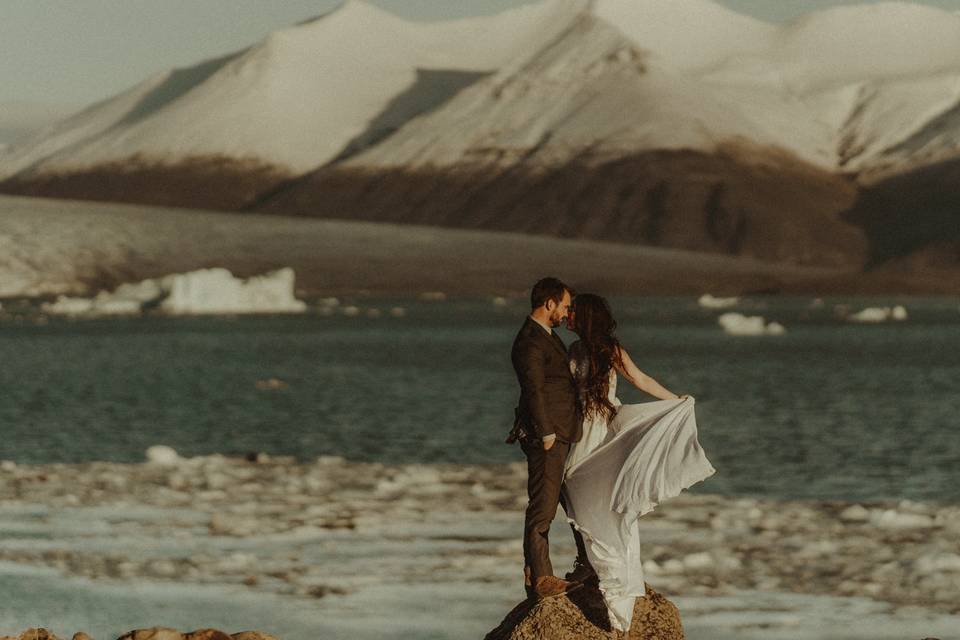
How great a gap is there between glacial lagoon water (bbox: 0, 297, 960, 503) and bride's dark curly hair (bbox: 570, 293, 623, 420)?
32.8ft

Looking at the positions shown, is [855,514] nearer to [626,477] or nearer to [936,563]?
[936,563]

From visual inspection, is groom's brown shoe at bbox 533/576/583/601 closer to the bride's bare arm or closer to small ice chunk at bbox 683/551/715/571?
the bride's bare arm

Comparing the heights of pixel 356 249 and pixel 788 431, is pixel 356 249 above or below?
above

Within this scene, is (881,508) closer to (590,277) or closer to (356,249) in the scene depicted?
(356,249)

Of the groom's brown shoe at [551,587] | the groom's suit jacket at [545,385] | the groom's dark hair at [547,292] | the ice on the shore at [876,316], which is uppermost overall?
the ice on the shore at [876,316]

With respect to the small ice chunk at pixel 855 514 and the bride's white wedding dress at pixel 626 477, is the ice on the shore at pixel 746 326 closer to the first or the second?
the small ice chunk at pixel 855 514

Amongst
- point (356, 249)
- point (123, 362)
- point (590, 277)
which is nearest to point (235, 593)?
point (123, 362)

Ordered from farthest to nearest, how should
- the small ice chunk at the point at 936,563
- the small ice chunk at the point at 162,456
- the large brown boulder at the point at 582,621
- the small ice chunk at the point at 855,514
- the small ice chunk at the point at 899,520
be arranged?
the small ice chunk at the point at 162,456, the small ice chunk at the point at 855,514, the small ice chunk at the point at 899,520, the small ice chunk at the point at 936,563, the large brown boulder at the point at 582,621

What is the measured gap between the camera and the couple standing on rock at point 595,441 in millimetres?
10047

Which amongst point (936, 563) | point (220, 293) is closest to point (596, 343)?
point (936, 563)

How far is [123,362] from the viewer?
163ft

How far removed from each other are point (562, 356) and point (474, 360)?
1637 inches

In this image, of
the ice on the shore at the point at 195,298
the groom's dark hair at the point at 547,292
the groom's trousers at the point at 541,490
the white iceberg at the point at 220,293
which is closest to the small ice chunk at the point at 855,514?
the groom's trousers at the point at 541,490

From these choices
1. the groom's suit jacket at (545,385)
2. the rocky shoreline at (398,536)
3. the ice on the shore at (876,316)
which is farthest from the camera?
the ice on the shore at (876,316)
